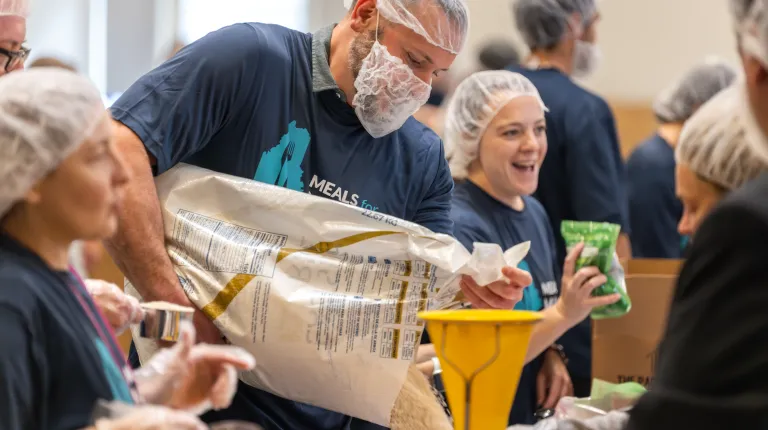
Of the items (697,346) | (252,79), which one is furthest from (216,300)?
(697,346)

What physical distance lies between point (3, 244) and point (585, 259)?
1643mm

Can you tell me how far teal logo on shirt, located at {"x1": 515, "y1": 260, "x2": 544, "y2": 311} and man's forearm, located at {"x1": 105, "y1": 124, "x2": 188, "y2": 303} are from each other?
3.84ft

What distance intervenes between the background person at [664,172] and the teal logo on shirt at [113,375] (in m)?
3.53

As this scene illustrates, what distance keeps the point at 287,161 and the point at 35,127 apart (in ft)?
2.59

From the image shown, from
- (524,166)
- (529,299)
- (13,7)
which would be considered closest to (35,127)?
(13,7)

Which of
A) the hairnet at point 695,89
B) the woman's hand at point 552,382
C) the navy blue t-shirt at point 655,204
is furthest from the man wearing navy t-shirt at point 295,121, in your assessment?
the hairnet at point 695,89

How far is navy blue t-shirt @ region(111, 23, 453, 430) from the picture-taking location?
183 cm

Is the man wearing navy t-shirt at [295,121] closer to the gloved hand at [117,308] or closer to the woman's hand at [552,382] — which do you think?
the gloved hand at [117,308]

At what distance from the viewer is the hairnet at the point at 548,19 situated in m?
3.88

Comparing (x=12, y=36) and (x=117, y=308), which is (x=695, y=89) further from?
(x=117, y=308)

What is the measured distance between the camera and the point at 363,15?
2119 millimetres

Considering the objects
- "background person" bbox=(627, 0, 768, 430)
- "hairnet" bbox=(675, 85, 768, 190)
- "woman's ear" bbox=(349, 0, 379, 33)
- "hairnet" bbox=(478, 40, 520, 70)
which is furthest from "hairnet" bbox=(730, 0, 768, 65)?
"hairnet" bbox=(478, 40, 520, 70)

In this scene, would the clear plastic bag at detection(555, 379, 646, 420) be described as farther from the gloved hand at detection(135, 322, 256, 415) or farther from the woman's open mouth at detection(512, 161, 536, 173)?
the woman's open mouth at detection(512, 161, 536, 173)

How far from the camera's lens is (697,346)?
1018 mm
